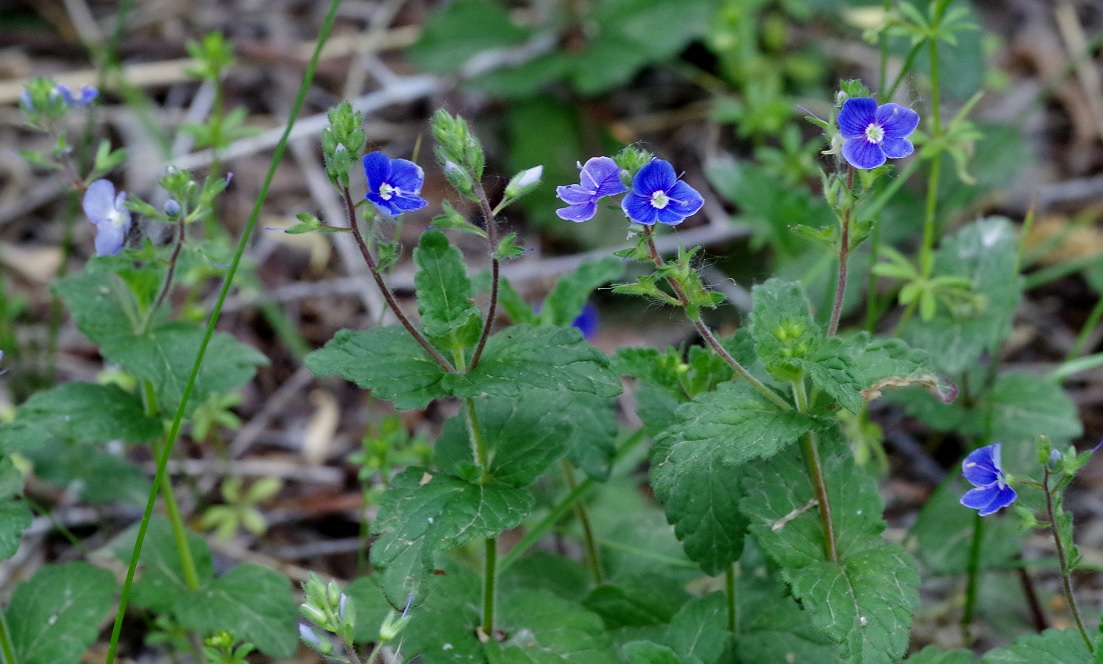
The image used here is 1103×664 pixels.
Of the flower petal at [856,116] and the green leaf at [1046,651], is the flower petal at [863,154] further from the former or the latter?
the green leaf at [1046,651]

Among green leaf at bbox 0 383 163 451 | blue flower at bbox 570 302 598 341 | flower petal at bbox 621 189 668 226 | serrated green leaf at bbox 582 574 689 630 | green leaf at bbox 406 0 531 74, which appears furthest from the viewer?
green leaf at bbox 406 0 531 74

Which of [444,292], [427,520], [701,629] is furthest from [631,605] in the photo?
[444,292]

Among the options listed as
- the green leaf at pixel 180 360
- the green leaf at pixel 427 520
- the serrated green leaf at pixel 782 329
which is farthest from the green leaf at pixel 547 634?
the green leaf at pixel 180 360

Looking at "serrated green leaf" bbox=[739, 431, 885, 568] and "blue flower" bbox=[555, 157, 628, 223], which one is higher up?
"blue flower" bbox=[555, 157, 628, 223]

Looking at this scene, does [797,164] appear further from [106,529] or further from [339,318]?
[106,529]

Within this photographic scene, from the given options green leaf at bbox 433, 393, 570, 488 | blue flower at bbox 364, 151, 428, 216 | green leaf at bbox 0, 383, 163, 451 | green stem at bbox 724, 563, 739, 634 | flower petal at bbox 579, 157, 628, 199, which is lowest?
green stem at bbox 724, 563, 739, 634

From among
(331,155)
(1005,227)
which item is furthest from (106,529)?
(1005,227)

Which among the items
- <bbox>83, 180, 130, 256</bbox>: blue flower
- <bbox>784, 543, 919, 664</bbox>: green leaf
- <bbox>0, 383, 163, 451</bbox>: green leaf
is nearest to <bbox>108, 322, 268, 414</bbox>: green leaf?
<bbox>0, 383, 163, 451</bbox>: green leaf

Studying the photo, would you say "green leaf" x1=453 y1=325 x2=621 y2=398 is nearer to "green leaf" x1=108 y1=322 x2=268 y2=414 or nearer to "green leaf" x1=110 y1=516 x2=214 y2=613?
"green leaf" x1=108 y1=322 x2=268 y2=414
